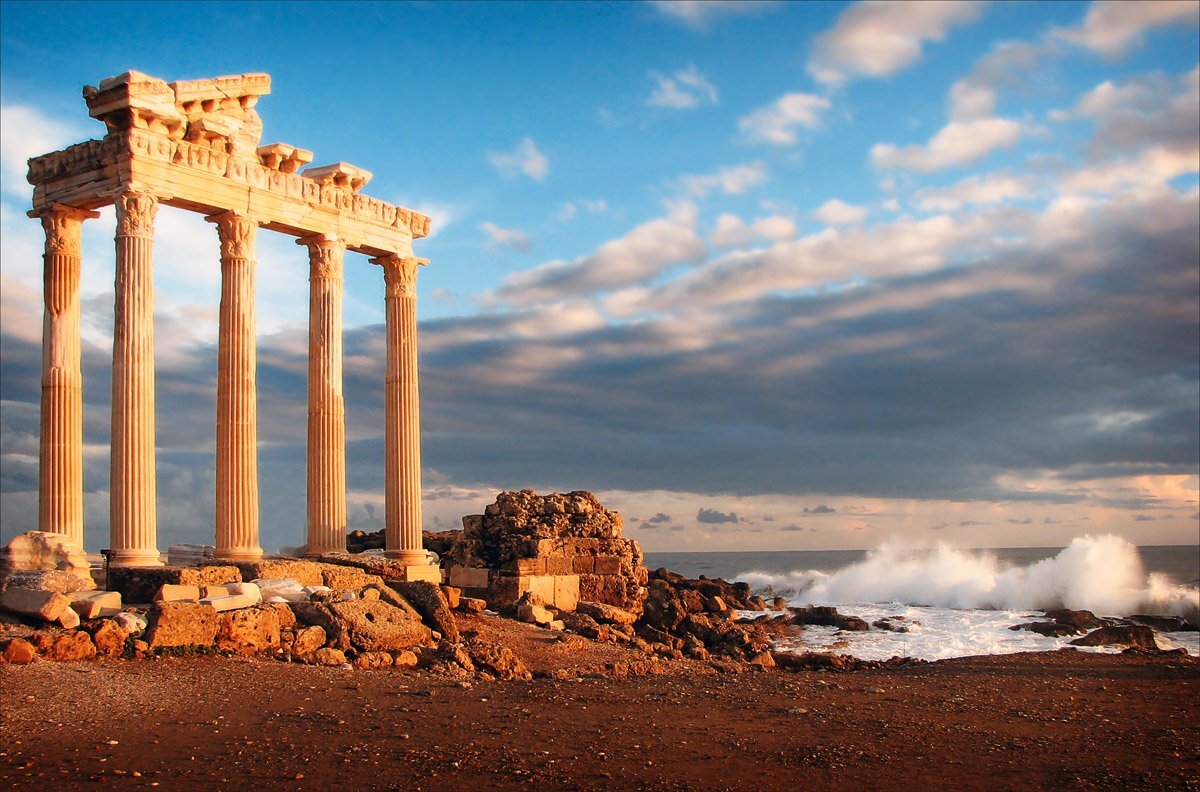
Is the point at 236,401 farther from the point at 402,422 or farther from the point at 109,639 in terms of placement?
the point at 109,639

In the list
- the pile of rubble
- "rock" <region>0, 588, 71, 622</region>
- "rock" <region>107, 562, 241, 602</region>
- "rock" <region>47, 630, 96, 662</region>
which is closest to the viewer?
"rock" <region>47, 630, 96, 662</region>

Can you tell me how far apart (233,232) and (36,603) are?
27.3ft

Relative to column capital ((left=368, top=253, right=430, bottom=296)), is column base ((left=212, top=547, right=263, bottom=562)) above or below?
below

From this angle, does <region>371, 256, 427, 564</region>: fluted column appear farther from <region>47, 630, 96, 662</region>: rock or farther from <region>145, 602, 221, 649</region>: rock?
<region>47, 630, 96, 662</region>: rock

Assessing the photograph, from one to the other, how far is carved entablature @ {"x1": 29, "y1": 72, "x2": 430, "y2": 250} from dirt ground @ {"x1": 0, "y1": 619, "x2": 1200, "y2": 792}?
9.43 m

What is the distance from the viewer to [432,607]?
2008cm

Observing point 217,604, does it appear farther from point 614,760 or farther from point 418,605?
point 614,760

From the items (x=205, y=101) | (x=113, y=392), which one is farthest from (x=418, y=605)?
(x=205, y=101)

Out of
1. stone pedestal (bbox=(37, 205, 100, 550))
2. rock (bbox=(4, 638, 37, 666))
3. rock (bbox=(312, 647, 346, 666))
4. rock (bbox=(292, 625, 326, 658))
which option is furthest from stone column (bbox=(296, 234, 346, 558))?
rock (bbox=(4, 638, 37, 666))

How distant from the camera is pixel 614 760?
1086cm

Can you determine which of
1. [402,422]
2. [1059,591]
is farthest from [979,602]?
[402,422]

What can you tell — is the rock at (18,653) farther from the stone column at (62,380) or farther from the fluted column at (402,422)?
the fluted column at (402,422)

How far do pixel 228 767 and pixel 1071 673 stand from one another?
14803 millimetres

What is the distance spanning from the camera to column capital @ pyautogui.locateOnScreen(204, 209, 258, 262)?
72.7 ft
